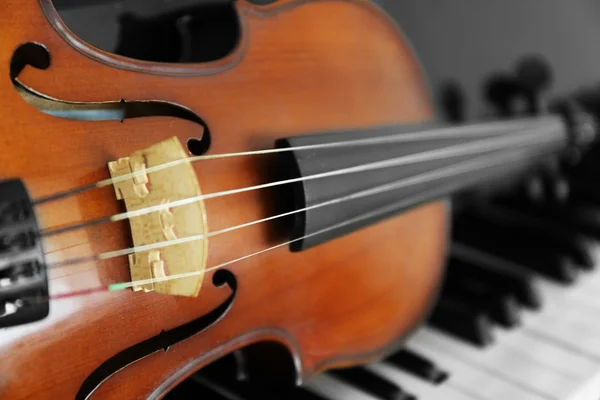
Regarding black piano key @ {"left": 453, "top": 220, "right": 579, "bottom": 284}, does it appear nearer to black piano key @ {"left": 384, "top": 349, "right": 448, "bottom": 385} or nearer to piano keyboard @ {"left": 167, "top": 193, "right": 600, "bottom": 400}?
piano keyboard @ {"left": 167, "top": 193, "right": 600, "bottom": 400}

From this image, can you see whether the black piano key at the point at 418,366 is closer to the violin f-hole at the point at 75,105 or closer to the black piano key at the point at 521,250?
the black piano key at the point at 521,250

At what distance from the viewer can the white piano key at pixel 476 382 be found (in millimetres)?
818

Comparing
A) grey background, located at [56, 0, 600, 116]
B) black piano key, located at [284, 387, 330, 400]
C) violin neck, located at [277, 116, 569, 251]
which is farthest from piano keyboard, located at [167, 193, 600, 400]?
grey background, located at [56, 0, 600, 116]

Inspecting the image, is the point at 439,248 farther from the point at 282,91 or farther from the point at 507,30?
the point at 507,30

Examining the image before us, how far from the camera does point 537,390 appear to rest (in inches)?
32.8

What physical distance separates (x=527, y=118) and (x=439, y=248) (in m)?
0.35

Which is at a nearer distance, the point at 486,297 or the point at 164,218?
the point at 164,218

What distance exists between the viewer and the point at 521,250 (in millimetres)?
1138

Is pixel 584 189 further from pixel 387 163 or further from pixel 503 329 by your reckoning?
pixel 387 163

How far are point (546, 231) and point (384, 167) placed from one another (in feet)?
1.80

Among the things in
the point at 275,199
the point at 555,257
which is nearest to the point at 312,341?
the point at 275,199

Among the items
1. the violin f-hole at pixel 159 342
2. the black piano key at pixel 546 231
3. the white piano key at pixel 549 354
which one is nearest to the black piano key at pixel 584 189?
the black piano key at pixel 546 231

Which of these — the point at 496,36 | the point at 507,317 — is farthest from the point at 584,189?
the point at 507,317

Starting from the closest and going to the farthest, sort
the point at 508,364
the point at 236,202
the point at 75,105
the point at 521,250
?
1. the point at 75,105
2. the point at 236,202
3. the point at 508,364
4. the point at 521,250
